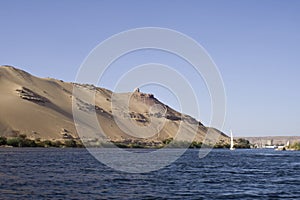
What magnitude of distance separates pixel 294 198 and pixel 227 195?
18.0 ft

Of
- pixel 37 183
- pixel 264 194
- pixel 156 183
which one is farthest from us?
pixel 156 183

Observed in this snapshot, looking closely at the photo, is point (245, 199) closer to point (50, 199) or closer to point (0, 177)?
point (50, 199)

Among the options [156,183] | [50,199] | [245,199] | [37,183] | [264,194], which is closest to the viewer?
[50,199]

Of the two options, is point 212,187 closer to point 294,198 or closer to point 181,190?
point 181,190

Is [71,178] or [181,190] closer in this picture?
[181,190]

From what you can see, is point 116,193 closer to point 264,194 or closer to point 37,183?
point 37,183

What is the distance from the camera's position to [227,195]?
4150 centimetres

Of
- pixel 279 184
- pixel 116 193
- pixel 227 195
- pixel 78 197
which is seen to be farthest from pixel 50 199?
pixel 279 184

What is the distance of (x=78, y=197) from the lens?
37.9 metres

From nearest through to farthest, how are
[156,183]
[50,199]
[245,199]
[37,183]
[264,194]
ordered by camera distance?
[50,199] → [245,199] → [264,194] → [37,183] → [156,183]

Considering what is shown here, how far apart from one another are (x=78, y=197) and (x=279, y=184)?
23738 mm

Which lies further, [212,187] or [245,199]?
[212,187]

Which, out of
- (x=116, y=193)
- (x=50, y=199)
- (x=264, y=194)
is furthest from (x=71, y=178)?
(x=264, y=194)

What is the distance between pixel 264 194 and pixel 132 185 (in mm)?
12875
